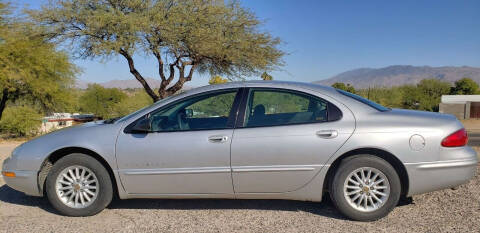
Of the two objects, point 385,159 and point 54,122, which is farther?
point 54,122

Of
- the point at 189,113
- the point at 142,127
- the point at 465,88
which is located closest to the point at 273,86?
the point at 189,113

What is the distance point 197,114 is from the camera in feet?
15.3

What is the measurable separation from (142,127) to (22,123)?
1600cm

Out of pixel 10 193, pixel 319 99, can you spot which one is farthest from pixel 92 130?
pixel 319 99

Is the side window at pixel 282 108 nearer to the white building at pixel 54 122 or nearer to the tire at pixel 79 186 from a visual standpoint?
the tire at pixel 79 186

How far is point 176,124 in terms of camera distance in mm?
4340

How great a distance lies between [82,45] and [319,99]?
12.5 meters

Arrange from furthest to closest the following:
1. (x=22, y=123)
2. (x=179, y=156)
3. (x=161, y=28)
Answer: (x=22, y=123) < (x=161, y=28) < (x=179, y=156)

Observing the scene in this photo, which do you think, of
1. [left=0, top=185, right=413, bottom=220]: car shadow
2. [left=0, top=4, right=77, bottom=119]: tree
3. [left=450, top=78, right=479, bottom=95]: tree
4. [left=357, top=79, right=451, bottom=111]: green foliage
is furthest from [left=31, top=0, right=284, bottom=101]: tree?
[left=450, top=78, right=479, bottom=95]: tree

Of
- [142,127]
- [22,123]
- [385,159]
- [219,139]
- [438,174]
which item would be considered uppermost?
[142,127]

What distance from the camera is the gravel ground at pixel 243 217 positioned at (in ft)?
12.6

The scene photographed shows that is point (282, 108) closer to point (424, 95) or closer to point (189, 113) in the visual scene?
point (189, 113)

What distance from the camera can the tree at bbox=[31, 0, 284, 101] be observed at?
43.6ft

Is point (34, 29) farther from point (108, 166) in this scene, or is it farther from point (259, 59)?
point (108, 166)
